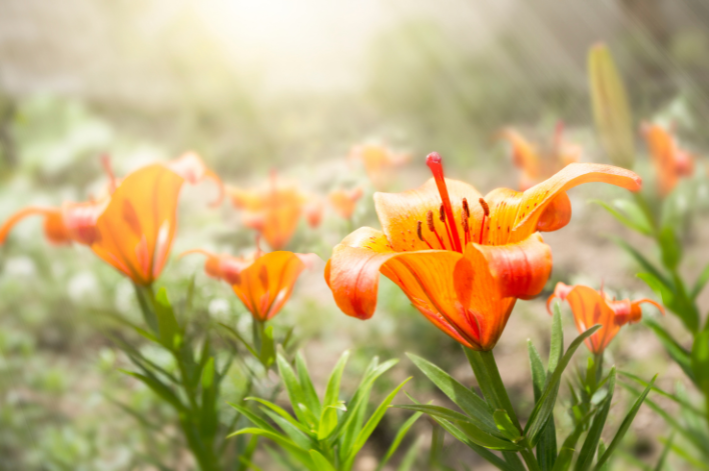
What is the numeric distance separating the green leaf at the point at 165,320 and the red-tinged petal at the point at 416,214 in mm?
133

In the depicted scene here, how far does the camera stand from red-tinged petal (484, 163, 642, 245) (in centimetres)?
17

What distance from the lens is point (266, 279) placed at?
0.25 m

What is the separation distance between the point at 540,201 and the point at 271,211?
242mm

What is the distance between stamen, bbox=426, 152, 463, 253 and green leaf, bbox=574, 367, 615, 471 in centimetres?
8

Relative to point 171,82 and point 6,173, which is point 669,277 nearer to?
point 6,173

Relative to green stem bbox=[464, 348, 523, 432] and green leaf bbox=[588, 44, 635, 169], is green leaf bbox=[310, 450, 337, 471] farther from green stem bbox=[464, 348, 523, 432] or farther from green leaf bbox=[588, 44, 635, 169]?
green leaf bbox=[588, 44, 635, 169]

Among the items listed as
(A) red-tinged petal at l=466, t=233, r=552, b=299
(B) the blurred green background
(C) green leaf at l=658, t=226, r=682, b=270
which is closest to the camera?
(A) red-tinged petal at l=466, t=233, r=552, b=299

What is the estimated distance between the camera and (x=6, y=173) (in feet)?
3.73

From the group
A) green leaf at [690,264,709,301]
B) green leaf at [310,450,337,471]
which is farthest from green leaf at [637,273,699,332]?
green leaf at [310,450,337,471]

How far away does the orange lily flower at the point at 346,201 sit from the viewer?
13.4 inches

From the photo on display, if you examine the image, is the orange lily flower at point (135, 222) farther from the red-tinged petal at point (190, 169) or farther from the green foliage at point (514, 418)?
the green foliage at point (514, 418)

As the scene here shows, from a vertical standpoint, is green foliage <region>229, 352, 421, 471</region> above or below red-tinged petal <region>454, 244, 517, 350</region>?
below

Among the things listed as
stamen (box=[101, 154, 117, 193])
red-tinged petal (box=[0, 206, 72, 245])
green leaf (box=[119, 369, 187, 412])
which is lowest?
green leaf (box=[119, 369, 187, 412])

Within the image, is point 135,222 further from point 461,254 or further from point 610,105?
point 610,105
